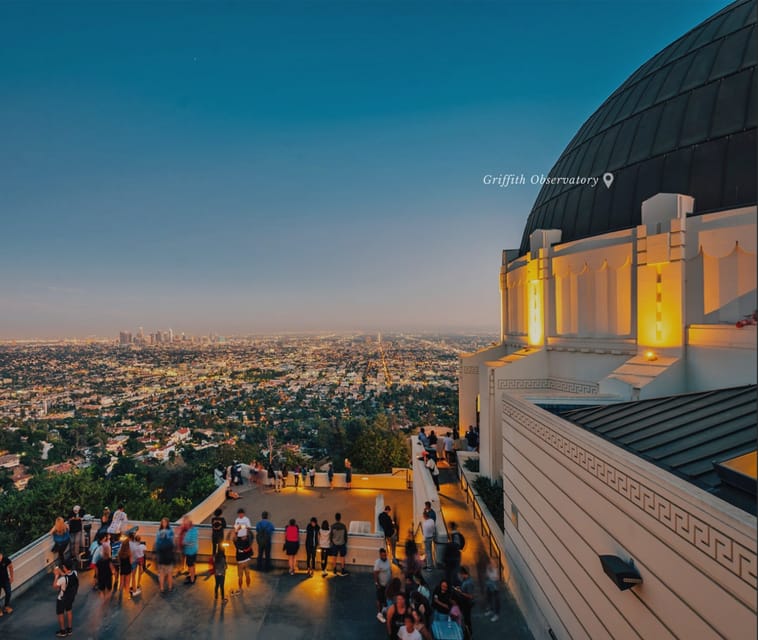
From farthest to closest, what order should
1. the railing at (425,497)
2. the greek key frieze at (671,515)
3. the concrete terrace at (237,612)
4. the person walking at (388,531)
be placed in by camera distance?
the person walking at (388,531) < the railing at (425,497) < the concrete terrace at (237,612) < the greek key frieze at (671,515)

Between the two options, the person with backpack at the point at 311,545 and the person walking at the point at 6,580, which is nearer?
the person walking at the point at 6,580

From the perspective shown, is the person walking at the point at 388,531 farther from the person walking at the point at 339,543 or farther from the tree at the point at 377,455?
the tree at the point at 377,455

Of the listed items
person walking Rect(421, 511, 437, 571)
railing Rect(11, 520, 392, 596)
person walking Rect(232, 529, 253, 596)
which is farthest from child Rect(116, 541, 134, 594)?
person walking Rect(421, 511, 437, 571)

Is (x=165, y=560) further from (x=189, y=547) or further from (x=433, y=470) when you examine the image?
(x=433, y=470)

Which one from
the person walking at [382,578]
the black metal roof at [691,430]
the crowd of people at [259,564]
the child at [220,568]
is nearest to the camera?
the black metal roof at [691,430]

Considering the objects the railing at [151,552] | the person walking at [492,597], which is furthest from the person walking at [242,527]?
the person walking at [492,597]

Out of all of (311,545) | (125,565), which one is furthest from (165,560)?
(311,545)

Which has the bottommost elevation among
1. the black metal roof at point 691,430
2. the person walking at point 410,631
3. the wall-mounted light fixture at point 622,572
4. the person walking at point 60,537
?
the person walking at point 60,537

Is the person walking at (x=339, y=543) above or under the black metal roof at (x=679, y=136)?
under
